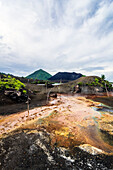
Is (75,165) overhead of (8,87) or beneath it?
beneath

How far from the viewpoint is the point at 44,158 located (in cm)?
269

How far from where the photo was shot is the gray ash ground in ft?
7.94

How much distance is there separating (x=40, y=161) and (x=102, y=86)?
1381 inches

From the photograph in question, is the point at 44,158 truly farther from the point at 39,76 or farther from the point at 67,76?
the point at 39,76

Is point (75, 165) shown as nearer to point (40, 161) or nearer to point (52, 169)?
point (52, 169)

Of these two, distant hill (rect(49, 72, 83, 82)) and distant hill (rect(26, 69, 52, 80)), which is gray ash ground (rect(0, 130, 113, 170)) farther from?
distant hill (rect(26, 69, 52, 80))

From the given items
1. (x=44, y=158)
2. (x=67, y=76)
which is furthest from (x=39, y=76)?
(x=44, y=158)

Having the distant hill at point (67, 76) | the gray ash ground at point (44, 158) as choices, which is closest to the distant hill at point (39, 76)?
the distant hill at point (67, 76)

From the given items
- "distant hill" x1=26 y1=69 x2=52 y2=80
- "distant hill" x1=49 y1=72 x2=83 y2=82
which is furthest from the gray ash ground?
"distant hill" x1=26 y1=69 x2=52 y2=80

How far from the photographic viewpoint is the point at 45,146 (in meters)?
3.24

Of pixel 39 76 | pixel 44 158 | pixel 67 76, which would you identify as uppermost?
pixel 39 76

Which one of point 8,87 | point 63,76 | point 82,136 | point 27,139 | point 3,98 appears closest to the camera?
point 27,139

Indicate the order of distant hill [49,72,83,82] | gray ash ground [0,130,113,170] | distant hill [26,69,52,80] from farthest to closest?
distant hill [26,69,52,80], distant hill [49,72,83,82], gray ash ground [0,130,113,170]

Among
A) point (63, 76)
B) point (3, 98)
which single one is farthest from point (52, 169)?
point (63, 76)
